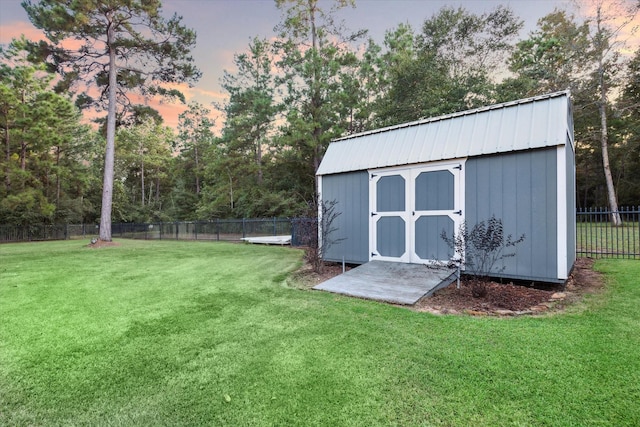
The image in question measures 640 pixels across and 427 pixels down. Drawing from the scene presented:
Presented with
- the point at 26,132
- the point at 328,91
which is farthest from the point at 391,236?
the point at 26,132

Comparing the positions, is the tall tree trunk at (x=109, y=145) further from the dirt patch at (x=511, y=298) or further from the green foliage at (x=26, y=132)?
the dirt patch at (x=511, y=298)

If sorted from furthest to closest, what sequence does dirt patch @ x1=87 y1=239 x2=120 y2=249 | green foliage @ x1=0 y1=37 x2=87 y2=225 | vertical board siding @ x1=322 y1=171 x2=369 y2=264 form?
green foliage @ x1=0 y1=37 x2=87 y2=225 < dirt patch @ x1=87 y1=239 x2=120 y2=249 < vertical board siding @ x1=322 y1=171 x2=369 y2=264

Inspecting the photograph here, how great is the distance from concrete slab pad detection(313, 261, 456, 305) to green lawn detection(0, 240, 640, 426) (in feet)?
1.34

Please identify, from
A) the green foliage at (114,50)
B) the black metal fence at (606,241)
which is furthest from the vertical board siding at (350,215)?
the green foliage at (114,50)

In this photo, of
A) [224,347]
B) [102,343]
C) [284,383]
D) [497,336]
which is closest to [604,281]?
[497,336]

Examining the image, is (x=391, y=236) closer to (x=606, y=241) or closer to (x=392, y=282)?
(x=392, y=282)

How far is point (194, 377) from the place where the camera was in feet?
6.96

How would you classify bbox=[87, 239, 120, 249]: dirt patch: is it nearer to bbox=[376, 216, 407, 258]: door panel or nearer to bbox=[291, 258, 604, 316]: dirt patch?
bbox=[291, 258, 604, 316]: dirt patch

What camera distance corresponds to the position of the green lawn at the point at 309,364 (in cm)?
173

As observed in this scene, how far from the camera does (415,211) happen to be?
5.09 m

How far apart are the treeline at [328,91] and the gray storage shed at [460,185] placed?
349 inches

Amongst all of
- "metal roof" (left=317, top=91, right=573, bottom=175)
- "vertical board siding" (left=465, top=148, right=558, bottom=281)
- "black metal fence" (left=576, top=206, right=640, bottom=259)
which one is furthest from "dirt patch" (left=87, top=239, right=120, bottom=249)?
"black metal fence" (left=576, top=206, right=640, bottom=259)

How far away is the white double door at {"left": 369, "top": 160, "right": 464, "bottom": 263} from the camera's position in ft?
15.5

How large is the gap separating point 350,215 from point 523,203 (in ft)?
9.51
